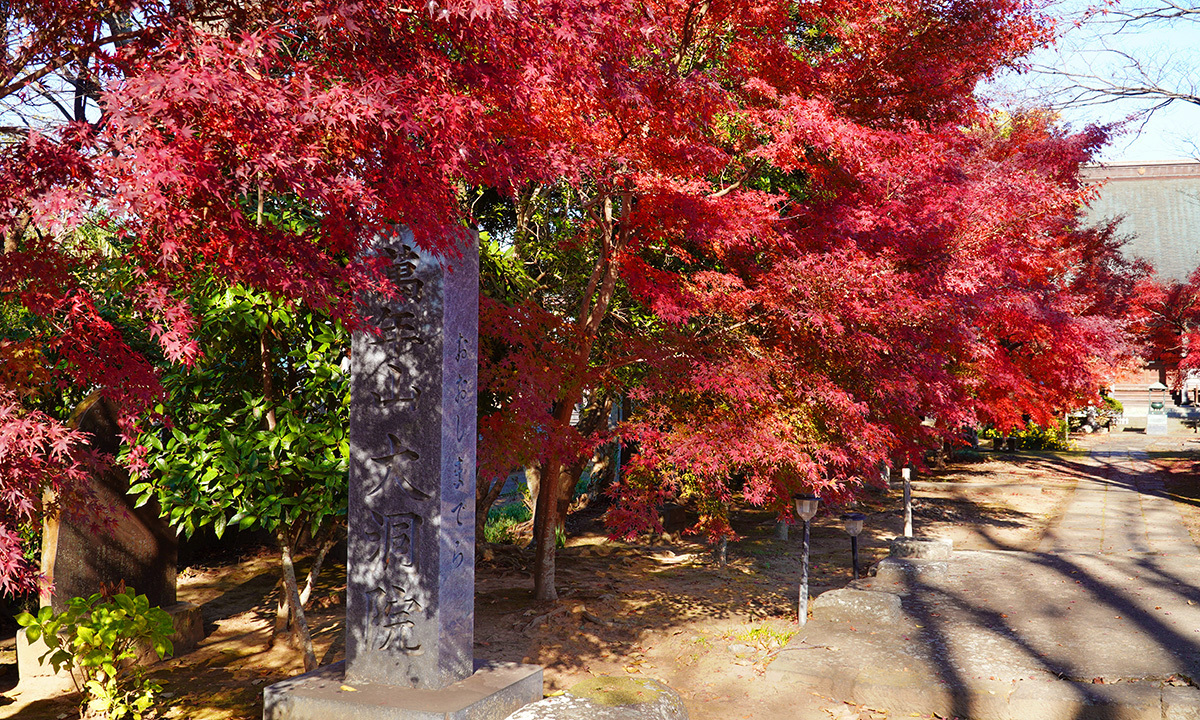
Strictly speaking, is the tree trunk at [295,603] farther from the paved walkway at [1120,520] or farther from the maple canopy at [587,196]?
the paved walkway at [1120,520]

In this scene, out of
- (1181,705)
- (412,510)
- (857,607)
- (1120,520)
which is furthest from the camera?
(1120,520)

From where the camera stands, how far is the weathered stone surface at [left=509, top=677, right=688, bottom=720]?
13.8 ft

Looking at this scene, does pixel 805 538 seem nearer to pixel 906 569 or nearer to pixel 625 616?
pixel 625 616

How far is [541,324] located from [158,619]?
382cm

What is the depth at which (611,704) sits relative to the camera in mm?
4352

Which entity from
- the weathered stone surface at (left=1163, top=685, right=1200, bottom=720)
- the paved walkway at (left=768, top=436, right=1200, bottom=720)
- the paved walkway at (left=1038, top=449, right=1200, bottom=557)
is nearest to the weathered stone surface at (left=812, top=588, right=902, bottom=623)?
the paved walkway at (left=768, top=436, right=1200, bottom=720)

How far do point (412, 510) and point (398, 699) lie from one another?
1.00 metres

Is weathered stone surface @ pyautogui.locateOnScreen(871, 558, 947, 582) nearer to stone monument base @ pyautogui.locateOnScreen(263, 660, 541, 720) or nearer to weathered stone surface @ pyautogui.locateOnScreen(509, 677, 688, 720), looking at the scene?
weathered stone surface @ pyautogui.locateOnScreen(509, 677, 688, 720)

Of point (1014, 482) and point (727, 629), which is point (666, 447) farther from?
point (1014, 482)

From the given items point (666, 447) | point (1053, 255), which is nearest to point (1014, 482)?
point (1053, 255)

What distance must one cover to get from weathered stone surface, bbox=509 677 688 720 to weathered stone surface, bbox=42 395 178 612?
3.85 m

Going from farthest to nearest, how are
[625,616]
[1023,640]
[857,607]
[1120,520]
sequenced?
[1120,520], [625,616], [857,607], [1023,640]

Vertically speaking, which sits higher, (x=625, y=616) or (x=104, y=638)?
(x=104, y=638)

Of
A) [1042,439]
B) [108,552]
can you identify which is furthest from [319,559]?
[1042,439]
